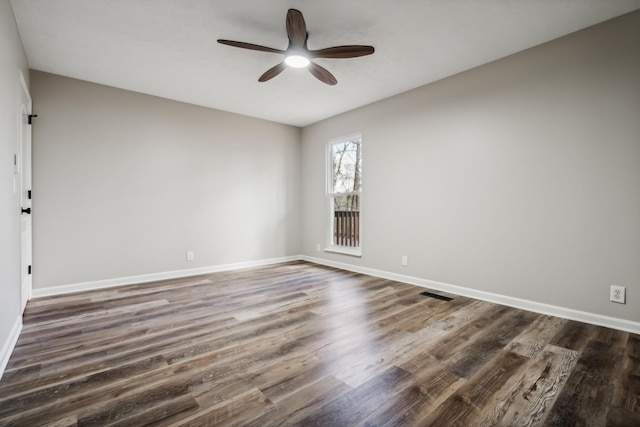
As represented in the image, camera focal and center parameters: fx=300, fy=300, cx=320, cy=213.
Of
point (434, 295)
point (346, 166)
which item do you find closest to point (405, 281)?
point (434, 295)

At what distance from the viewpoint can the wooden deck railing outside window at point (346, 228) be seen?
5.15 m

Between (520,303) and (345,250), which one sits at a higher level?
(345,250)

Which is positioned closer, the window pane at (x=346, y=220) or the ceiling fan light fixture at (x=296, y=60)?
the ceiling fan light fixture at (x=296, y=60)

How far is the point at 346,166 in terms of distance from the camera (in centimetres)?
519

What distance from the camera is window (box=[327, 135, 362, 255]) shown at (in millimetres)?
5023

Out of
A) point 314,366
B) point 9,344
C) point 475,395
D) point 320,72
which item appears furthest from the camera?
point 320,72

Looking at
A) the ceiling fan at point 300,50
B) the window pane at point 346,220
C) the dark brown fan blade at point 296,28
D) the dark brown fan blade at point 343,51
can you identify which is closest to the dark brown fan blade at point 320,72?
the ceiling fan at point 300,50

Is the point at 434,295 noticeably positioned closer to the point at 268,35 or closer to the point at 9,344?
the point at 268,35

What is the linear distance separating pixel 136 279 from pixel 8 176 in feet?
7.24

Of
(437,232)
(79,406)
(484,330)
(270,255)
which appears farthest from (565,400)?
(270,255)

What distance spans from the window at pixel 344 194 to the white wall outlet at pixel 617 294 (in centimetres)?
297

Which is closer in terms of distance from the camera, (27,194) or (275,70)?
(275,70)

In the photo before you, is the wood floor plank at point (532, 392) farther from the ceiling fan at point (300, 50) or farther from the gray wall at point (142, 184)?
the gray wall at point (142, 184)

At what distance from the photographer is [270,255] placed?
5.40 meters
